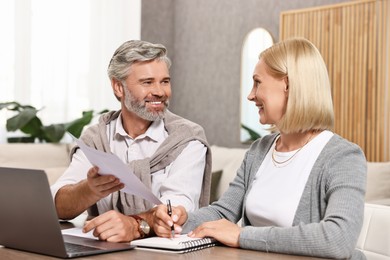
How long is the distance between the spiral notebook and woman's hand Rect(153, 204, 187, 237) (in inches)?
2.4

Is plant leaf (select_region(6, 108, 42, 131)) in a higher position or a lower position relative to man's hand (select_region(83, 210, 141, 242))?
lower

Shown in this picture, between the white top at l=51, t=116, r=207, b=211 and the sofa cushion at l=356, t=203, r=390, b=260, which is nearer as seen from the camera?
the sofa cushion at l=356, t=203, r=390, b=260

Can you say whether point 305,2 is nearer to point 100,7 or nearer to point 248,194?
point 100,7

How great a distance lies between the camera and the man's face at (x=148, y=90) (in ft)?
7.08

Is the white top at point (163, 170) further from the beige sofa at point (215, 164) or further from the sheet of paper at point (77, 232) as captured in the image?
the beige sofa at point (215, 164)

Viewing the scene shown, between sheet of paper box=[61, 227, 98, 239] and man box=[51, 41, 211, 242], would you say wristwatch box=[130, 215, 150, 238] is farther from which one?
man box=[51, 41, 211, 242]

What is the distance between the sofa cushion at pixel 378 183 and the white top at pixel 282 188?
177 cm

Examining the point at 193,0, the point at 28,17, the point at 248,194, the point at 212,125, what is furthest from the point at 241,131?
the point at 248,194

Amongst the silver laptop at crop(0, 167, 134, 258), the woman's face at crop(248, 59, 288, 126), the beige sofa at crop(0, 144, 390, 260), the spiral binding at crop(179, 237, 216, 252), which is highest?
the woman's face at crop(248, 59, 288, 126)

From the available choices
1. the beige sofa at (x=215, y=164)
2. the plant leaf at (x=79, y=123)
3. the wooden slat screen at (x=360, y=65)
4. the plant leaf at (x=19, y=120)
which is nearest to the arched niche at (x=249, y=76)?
the beige sofa at (x=215, y=164)

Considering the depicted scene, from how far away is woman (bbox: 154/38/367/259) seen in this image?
57.4 inches

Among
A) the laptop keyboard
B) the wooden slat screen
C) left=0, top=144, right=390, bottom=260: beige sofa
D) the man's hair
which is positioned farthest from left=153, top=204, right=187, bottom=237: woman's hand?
the wooden slat screen

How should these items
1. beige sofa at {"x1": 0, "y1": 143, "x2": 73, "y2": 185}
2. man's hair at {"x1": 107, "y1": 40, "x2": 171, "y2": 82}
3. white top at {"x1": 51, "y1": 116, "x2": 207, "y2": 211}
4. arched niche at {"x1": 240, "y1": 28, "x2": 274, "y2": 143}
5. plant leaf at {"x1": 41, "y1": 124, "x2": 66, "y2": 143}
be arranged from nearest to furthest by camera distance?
white top at {"x1": 51, "y1": 116, "x2": 207, "y2": 211} → man's hair at {"x1": 107, "y1": 40, "x2": 171, "y2": 82} → beige sofa at {"x1": 0, "y1": 143, "x2": 73, "y2": 185} → plant leaf at {"x1": 41, "y1": 124, "x2": 66, "y2": 143} → arched niche at {"x1": 240, "y1": 28, "x2": 274, "y2": 143}

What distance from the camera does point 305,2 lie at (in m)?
4.37
